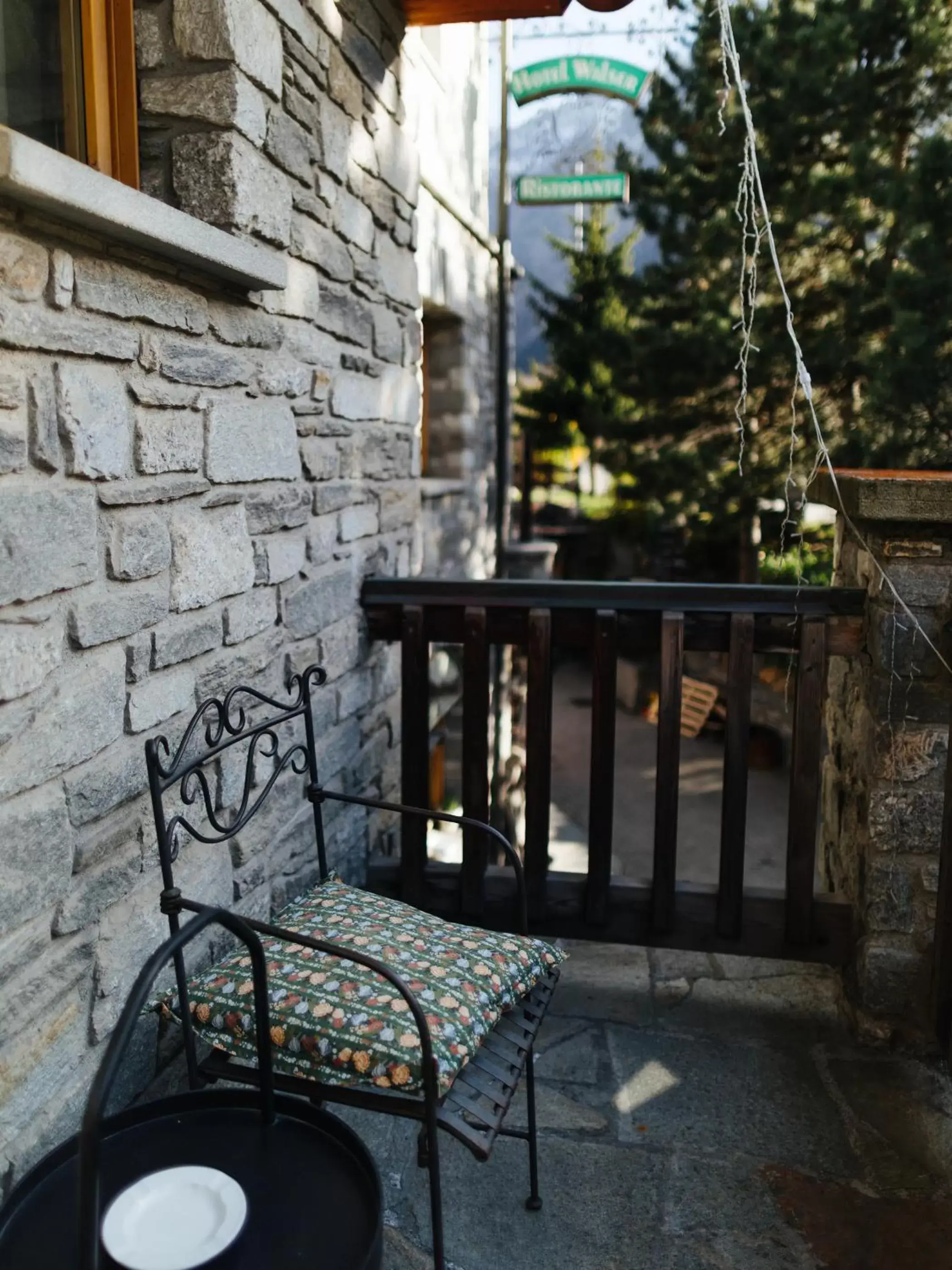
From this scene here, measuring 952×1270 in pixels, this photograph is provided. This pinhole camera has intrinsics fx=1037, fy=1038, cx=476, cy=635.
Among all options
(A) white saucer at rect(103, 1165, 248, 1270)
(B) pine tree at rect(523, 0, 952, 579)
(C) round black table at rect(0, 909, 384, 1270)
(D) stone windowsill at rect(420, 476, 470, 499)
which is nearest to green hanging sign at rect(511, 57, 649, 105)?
(B) pine tree at rect(523, 0, 952, 579)

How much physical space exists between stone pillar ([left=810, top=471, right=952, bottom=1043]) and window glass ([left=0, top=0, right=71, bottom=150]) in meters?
1.73

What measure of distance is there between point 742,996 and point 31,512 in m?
2.17

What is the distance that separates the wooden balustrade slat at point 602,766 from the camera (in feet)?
8.41

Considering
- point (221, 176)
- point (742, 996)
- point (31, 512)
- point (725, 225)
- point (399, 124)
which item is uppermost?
point (725, 225)

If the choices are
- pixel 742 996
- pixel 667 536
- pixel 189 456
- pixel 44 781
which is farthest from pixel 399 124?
pixel 667 536

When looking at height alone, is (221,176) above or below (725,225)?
below

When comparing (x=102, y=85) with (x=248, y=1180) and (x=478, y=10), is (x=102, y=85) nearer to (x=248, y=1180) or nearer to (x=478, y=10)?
(x=478, y=10)

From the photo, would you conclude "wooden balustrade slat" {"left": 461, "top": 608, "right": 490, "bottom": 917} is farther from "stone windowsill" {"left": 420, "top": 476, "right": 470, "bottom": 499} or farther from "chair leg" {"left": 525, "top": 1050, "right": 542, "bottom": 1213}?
"stone windowsill" {"left": 420, "top": 476, "right": 470, "bottom": 499}

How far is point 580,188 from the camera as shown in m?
5.58

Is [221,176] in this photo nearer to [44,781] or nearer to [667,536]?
[44,781]

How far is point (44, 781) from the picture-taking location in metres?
1.45

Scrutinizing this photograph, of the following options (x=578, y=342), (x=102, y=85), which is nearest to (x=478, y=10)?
(x=102, y=85)

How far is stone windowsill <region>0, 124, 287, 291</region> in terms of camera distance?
4.07 ft

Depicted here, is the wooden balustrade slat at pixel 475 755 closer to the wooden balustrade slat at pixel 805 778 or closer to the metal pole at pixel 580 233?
the wooden balustrade slat at pixel 805 778
